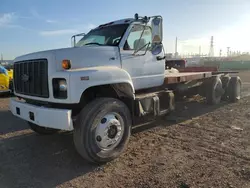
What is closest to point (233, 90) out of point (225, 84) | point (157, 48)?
point (225, 84)

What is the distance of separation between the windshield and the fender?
817mm

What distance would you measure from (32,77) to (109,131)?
1.65 m

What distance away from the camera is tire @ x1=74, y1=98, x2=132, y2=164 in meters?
3.73

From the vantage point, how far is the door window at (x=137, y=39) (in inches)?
194

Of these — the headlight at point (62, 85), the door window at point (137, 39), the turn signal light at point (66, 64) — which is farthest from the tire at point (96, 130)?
the door window at point (137, 39)

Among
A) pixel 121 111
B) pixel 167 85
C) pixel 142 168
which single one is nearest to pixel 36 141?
pixel 121 111

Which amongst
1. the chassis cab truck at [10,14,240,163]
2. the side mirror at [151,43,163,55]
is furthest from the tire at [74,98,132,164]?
the side mirror at [151,43,163,55]

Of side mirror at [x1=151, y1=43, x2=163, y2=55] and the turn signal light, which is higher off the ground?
side mirror at [x1=151, y1=43, x2=163, y2=55]

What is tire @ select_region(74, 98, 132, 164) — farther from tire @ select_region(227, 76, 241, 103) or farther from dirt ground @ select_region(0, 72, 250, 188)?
tire @ select_region(227, 76, 241, 103)

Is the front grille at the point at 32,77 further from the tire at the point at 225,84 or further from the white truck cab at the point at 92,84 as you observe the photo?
the tire at the point at 225,84

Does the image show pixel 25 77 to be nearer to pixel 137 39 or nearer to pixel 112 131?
pixel 112 131

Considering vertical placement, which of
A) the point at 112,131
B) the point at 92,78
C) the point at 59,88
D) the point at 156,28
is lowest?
the point at 112,131

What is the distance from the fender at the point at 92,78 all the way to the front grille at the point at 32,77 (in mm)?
550

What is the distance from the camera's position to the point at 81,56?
162 inches
